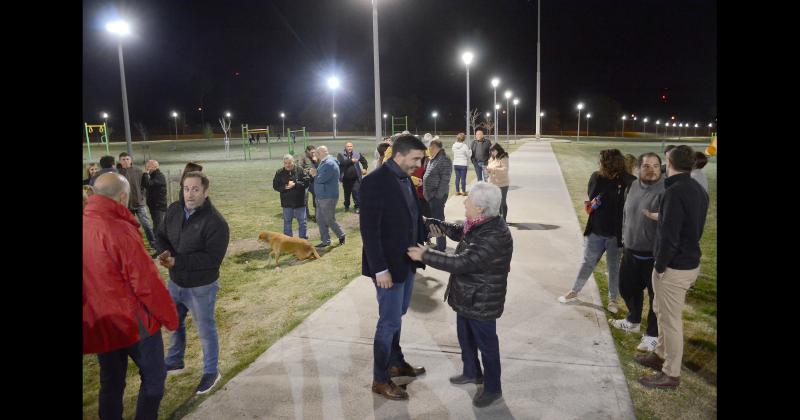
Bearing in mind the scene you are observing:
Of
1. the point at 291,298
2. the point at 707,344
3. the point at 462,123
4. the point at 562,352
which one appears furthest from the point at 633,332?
the point at 462,123

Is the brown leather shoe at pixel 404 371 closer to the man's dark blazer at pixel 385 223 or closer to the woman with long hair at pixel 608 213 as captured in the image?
the man's dark blazer at pixel 385 223

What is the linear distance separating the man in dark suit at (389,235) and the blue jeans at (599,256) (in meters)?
2.64

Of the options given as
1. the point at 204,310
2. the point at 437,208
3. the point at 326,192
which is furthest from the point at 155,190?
the point at 204,310

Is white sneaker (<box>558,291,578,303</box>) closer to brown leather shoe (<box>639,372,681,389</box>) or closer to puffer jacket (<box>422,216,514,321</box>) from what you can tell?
brown leather shoe (<box>639,372,681,389</box>)

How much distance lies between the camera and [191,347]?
4.98m

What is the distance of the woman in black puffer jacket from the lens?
11.2ft

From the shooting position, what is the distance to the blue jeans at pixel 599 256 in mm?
5543

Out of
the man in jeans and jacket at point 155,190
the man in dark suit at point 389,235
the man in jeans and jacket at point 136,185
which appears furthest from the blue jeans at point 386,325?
the man in jeans and jacket at point 155,190

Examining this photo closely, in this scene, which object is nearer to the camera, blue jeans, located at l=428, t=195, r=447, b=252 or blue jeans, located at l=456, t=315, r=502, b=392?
blue jeans, located at l=456, t=315, r=502, b=392

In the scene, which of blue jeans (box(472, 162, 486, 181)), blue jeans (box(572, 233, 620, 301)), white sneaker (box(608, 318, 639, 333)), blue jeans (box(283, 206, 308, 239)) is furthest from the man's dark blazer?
blue jeans (box(472, 162, 486, 181))

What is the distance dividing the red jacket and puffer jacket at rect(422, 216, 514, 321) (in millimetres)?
1769

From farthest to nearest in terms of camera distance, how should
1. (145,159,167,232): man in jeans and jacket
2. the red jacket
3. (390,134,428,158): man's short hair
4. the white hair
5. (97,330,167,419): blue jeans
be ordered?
(145,159,167,232): man in jeans and jacket, (390,134,428,158): man's short hair, the white hair, (97,330,167,419): blue jeans, the red jacket

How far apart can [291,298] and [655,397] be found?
13.6 feet

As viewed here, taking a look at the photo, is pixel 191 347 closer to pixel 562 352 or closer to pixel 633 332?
pixel 562 352
